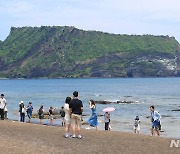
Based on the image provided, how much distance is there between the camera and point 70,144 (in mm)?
17688

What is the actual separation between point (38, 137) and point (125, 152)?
555cm

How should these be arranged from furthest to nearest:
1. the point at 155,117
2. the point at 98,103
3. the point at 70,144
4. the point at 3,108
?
the point at 98,103 → the point at 3,108 → the point at 155,117 → the point at 70,144

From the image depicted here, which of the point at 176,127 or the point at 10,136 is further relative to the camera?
the point at 176,127

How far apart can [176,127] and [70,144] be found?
25.7 metres

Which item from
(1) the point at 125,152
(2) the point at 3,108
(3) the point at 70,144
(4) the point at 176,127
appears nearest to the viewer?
(1) the point at 125,152

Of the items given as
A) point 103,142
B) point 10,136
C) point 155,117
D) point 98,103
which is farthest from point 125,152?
point 98,103

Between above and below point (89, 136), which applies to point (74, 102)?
above

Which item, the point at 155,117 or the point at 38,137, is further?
the point at 155,117

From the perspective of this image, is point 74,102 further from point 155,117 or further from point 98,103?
point 98,103

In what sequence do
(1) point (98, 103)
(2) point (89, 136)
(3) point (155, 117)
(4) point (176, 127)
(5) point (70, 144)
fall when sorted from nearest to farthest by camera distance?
(5) point (70, 144), (2) point (89, 136), (3) point (155, 117), (4) point (176, 127), (1) point (98, 103)

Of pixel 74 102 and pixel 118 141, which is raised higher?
pixel 74 102

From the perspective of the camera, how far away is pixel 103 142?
18.6 meters

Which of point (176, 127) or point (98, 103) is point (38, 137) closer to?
point (176, 127)

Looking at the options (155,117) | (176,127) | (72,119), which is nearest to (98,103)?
(176,127)
